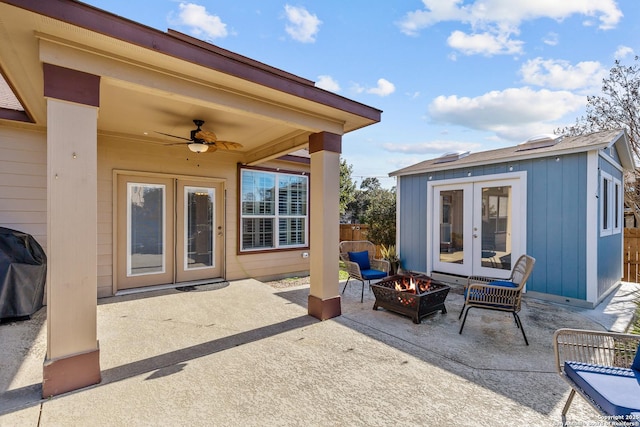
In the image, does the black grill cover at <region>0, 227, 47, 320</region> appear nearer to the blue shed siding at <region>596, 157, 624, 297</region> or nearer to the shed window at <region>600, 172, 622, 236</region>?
the blue shed siding at <region>596, 157, 624, 297</region>

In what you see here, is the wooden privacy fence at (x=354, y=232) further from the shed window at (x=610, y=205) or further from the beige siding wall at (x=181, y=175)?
the shed window at (x=610, y=205)

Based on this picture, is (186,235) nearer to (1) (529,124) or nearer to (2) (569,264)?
(2) (569,264)

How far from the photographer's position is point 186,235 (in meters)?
5.65

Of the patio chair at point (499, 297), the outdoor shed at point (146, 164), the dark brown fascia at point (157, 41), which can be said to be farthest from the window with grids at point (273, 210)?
the patio chair at point (499, 297)

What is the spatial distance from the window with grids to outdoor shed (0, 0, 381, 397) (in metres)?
0.03

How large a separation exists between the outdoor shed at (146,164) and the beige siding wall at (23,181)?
0.02 meters

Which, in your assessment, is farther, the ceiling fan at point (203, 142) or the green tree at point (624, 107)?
the green tree at point (624, 107)

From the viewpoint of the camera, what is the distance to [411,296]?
12.7 ft

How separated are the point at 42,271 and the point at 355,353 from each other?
4.13m

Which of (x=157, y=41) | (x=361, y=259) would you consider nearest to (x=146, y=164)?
(x=157, y=41)

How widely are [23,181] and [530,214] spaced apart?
312 inches

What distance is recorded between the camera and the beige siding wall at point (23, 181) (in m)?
4.13

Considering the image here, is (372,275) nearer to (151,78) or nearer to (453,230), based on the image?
(453,230)

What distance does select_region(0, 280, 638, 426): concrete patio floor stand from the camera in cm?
204
